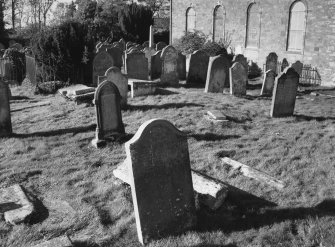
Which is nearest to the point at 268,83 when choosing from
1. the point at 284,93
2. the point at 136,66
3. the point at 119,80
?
the point at 284,93

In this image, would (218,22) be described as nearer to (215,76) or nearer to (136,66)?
(136,66)

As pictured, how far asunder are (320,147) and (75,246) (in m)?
5.48

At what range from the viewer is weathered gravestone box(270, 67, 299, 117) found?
32.1ft

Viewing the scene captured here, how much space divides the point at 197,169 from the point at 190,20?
20.4m

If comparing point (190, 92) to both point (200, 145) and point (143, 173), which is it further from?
point (143, 173)

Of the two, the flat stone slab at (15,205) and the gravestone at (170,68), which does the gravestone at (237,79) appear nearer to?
the gravestone at (170,68)

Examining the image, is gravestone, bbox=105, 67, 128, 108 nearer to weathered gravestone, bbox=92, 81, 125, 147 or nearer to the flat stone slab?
weathered gravestone, bbox=92, 81, 125, 147

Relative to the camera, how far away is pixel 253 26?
2112cm

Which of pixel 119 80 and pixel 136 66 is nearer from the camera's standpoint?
pixel 119 80

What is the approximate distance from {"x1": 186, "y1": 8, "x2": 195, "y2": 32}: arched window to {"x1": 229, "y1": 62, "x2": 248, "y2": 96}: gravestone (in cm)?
1315

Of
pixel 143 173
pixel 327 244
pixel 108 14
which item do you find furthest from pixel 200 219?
pixel 108 14

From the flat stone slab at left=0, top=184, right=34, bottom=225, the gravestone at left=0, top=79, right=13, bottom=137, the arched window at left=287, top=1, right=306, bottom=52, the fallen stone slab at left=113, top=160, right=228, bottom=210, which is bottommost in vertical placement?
the flat stone slab at left=0, top=184, right=34, bottom=225

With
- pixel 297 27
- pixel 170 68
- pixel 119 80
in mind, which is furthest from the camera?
pixel 297 27

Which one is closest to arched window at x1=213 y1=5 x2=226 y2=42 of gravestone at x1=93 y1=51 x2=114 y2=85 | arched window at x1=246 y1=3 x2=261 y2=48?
arched window at x1=246 y1=3 x2=261 y2=48
